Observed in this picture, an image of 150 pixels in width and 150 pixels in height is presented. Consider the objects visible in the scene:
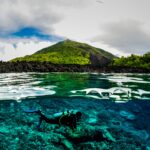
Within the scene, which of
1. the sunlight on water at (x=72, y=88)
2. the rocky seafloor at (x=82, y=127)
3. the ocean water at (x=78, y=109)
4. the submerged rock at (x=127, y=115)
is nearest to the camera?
the rocky seafloor at (x=82, y=127)

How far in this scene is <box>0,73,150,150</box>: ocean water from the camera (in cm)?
1698

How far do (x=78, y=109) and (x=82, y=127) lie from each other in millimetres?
3078

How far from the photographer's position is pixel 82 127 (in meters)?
19.1

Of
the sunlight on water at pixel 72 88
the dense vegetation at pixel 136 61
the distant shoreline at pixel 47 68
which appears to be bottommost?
the sunlight on water at pixel 72 88

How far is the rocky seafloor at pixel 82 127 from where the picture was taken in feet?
54.5

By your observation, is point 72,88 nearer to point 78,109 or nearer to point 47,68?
point 78,109

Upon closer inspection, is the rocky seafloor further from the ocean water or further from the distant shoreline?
the distant shoreline

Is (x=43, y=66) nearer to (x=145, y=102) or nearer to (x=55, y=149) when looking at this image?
(x=145, y=102)

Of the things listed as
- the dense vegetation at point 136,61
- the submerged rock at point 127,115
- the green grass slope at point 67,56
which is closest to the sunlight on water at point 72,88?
the submerged rock at point 127,115

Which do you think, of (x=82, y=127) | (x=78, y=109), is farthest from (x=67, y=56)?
(x=82, y=127)

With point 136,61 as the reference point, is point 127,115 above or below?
below

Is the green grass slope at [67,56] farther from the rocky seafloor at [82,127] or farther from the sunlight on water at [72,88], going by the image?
the rocky seafloor at [82,127]

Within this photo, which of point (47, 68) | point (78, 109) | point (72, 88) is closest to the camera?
point (78, 109)

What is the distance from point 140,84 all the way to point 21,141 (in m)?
11.9
